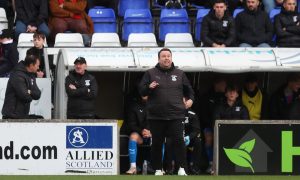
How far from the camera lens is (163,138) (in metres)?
16.0

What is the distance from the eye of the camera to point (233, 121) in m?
16.2

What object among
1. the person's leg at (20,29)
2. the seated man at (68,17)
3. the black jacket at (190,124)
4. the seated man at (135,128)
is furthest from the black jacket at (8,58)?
the black jacket at (190,124)

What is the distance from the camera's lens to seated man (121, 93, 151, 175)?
1714cm

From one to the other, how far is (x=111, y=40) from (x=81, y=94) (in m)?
2.25

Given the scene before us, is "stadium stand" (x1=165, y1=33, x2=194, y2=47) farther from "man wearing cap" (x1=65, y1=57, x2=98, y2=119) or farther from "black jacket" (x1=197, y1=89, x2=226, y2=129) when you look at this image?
"man wearing cap" (x1=65, y1=57, x2=98, y2=119)

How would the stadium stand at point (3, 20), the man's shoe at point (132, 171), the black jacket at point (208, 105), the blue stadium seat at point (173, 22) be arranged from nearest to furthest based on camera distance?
the man's shoe at point (132, 171)
the black jacket at point (208, 105)
the stadium stand at point (3, 20)
the blue stadium seat at point (173, 22)

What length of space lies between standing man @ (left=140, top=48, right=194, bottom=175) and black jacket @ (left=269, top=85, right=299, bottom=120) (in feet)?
8.89

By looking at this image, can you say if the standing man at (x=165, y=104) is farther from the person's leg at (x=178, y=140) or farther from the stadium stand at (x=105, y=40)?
the stadium stand at (x=105, y=40)

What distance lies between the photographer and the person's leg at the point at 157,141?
15922 millimetres

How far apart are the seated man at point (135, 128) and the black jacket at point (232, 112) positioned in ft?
3.71

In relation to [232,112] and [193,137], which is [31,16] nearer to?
[193,137]

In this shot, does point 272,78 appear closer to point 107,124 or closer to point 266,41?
point 266,41

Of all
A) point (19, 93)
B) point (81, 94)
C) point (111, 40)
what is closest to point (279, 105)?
point (111, 40)

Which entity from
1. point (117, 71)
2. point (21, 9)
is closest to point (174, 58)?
point (117, 71)
